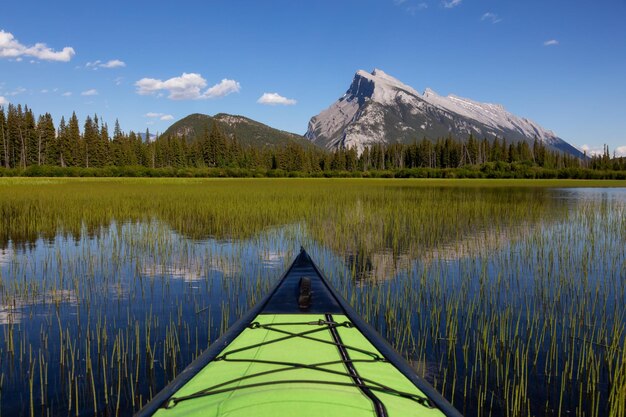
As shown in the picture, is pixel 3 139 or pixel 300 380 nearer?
pixel 300 380

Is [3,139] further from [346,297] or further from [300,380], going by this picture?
[300,380]

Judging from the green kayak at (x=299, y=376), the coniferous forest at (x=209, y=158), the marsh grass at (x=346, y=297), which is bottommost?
the marsh grass at (x=346, y=297)

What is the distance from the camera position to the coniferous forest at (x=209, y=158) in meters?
86.5

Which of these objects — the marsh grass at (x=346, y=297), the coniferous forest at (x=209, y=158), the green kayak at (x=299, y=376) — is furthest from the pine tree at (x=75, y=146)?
the green kayak at (x=299, y=376)

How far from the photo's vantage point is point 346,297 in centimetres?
909

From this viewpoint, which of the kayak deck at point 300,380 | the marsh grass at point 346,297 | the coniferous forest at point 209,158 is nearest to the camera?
the kayak deck at point 300,380

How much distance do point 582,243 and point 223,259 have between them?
12.4 meters

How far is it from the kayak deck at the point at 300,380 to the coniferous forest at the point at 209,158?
8059 cm

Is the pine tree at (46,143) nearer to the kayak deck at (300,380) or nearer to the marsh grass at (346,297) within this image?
the marsh grass at (346,297)

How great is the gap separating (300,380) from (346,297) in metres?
5.59

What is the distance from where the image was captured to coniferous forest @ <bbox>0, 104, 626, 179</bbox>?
86500mm

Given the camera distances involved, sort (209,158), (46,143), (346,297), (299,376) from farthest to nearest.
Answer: (209,158), (46,143), (346,297), (299,376)

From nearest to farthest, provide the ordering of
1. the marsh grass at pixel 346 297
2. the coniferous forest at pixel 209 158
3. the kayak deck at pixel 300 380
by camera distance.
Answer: the kayak deck at pixel 300 380 < the marsh grass at pixel 346 297 < the coniferous forest at pixel 209 158

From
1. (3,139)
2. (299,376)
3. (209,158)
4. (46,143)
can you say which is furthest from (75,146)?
(299,376)
